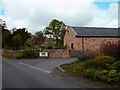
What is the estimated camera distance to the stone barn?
50.9m

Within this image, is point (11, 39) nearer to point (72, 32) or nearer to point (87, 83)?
point (72, 32)

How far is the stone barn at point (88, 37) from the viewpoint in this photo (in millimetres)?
50875

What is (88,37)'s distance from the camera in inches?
2029

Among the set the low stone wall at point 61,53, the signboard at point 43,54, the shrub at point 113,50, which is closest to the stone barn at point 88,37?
the low stone wall at point 61,53

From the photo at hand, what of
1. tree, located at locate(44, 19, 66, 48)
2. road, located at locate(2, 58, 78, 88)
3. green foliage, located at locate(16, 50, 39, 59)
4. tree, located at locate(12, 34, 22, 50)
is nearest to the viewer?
road, located at locate(2, 58, 78, 88)

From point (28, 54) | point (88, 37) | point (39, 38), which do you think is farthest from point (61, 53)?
point (39, 38)

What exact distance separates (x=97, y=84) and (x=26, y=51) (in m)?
29.6

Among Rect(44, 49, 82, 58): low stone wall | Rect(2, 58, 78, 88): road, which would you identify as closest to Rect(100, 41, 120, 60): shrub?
Rect(2, 58, 78, 88): road

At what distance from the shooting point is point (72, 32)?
52.4m

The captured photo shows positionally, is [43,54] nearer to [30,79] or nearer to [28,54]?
[28,54]

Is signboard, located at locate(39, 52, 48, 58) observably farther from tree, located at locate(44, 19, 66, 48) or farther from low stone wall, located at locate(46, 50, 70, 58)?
tree, located at locate(44, 19, 66, 48)

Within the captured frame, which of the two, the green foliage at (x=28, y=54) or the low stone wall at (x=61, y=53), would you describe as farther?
the low stone wall at (x=61, y=53)

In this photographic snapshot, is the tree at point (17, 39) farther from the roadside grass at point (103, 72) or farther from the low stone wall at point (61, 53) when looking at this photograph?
the roadside grass at point (103, 72)

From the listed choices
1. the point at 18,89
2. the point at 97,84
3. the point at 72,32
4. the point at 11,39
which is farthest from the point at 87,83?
the point at 11,39
